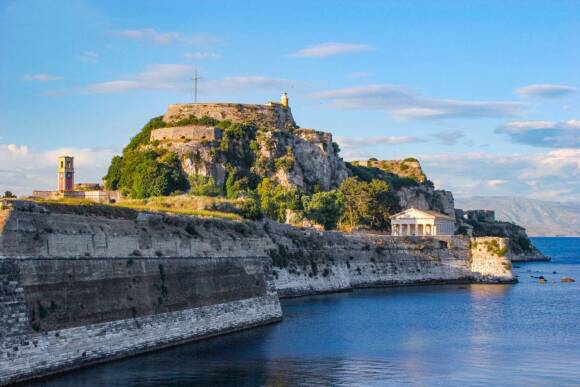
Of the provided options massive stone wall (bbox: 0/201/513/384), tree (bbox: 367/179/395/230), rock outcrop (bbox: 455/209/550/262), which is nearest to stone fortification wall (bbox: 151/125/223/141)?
tree (bbox: 367/179/395/230)

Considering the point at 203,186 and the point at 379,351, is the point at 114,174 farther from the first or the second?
the point at 379,351

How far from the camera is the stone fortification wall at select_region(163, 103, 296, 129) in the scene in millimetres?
114688

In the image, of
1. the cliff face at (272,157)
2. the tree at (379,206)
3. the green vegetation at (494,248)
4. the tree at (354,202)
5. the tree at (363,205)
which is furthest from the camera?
the tree at (379,206)

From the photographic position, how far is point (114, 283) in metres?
34.6

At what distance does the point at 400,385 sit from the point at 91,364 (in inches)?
432

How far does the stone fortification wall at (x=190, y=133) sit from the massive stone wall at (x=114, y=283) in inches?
1785

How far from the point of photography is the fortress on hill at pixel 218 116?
355 ft

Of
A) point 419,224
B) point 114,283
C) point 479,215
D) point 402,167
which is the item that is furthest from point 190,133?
point 479,215

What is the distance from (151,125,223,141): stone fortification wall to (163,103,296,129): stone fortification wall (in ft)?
16.8

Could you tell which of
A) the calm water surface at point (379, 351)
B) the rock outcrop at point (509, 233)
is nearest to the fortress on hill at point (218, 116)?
the rock outcrop at point (509, 233)

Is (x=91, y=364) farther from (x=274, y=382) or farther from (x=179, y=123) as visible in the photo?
(x=179, y=123)

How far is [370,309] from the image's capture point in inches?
2304

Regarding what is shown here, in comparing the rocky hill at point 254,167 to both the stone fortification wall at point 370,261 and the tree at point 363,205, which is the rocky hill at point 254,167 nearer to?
the tree at point 363,205

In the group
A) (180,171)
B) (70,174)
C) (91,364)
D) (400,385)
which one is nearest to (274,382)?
(400,385)
